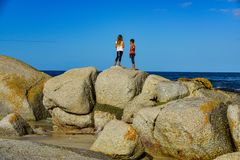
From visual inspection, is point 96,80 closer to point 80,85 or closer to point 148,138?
point 80,85

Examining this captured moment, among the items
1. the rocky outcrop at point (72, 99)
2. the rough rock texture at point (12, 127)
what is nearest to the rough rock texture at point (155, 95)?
the rocky outcrop at point (72, 99)

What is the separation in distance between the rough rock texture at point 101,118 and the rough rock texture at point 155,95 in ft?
2.19

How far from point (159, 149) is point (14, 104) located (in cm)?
937

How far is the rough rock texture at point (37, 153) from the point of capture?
918cm

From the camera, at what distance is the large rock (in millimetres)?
19000

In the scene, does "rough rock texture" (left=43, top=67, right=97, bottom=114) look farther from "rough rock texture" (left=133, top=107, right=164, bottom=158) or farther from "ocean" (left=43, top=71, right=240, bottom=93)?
"ocean" (left=43, top=71, right=240, bottom=93)

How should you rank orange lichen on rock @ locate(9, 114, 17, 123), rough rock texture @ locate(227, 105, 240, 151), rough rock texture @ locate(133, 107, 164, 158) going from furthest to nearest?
orange lichen on rock @ locate(9, 114, 17, 123) < rough rock texture @ locate(133, 107, 164, 158) < rough rock texture @ locate(227, 105, 240, 151)

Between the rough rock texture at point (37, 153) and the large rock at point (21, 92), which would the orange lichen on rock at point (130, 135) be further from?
the large rock at point (21, 92)

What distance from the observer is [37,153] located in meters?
9.59

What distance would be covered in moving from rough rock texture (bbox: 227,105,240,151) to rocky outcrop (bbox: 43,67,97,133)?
6.50m

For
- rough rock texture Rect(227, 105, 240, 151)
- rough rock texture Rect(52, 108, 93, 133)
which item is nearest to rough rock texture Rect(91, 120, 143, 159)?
rough rock texture Rect(227, 105, 240, 151)

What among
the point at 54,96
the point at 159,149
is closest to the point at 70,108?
the point at 54,96

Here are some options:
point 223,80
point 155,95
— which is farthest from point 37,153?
point 223,80

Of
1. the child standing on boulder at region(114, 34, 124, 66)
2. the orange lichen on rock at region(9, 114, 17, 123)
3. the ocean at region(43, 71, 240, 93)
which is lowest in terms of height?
the ocean at region(43, 71, 240, 93)
